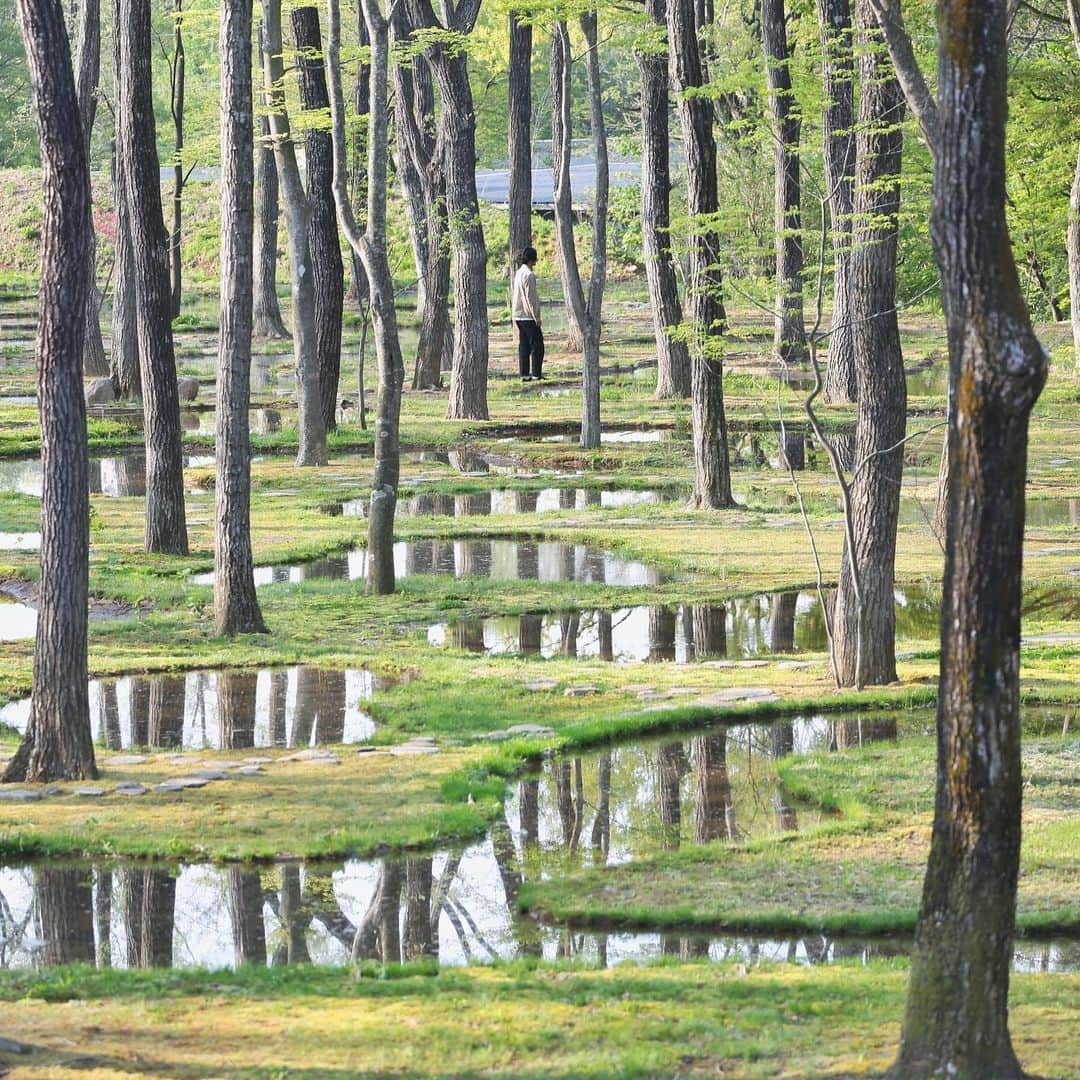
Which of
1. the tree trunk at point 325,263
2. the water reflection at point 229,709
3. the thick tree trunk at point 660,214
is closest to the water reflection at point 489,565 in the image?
the water reflection at point 229,709

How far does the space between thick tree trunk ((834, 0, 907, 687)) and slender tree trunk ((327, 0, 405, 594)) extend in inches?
159

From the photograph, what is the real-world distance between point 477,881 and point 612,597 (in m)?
7.00

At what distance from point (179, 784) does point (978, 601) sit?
5.84m

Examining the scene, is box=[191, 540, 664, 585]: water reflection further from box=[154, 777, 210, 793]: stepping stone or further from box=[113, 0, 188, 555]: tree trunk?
box=[154, 777, 210, 793]: stepping stone

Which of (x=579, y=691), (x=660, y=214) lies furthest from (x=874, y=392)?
(x=660, y=214)

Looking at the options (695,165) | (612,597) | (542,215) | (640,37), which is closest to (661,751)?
(612,597)

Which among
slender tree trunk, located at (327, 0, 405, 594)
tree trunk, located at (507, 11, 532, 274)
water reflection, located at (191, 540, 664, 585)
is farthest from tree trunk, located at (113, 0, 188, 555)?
tree trunk, located at (507, 11, 532, 274)

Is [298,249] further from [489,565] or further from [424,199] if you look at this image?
[424,199]

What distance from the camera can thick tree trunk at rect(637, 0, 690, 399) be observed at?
26984mm

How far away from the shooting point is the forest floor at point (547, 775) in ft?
18.2

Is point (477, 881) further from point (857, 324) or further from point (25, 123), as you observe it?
point (25, 123)

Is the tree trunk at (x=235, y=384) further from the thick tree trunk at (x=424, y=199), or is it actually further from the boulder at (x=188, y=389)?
the boulder at (x=188, y=389)

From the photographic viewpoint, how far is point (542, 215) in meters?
56.7

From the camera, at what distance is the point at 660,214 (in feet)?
87.0
